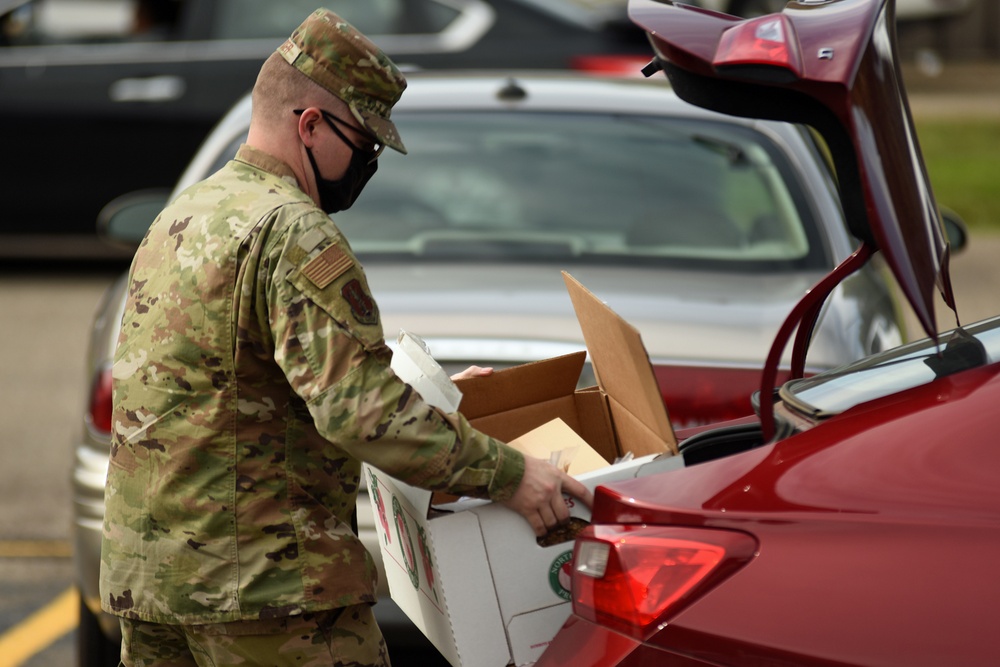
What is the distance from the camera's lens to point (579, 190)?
433 centimetres

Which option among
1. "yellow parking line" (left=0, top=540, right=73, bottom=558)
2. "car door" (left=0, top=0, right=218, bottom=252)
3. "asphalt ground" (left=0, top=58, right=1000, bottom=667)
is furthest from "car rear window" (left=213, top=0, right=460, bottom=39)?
"yellow parking line" (left=0, top=540, right=73, bottom=558)

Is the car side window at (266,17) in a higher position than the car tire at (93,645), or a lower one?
higher

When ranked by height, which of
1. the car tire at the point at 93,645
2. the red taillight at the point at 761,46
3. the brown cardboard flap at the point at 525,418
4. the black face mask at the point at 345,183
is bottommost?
the car tire at the point at 93,645

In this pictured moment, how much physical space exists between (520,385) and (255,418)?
71 centimetres

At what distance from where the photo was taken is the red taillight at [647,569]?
203 centimetres

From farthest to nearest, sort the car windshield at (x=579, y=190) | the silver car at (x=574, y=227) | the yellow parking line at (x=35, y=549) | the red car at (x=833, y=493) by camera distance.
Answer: the yellow parking line at (x=35, y=549) < the car windshield at (x=579, y=190) < the silver car at (x=574, y=227) < the red car at (x=833, y=493)

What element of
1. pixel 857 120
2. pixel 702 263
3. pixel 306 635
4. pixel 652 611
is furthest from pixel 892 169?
pixel 702 263

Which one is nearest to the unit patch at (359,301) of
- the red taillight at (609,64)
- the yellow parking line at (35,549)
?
the yellow parking line at (35,549)

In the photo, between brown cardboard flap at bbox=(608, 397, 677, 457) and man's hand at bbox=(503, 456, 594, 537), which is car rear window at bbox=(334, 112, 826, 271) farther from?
man's hand at bbox=(503, 456, 594, 537)

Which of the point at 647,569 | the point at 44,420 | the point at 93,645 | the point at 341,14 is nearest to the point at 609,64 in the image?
the point at 341,14

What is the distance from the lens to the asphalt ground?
4480 millimetres

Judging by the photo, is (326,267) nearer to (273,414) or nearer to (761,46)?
(273,414)

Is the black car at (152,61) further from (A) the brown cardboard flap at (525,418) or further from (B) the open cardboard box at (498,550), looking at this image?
(B) the open cardboard box at (498,550)

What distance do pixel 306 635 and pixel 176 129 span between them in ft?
21.3
